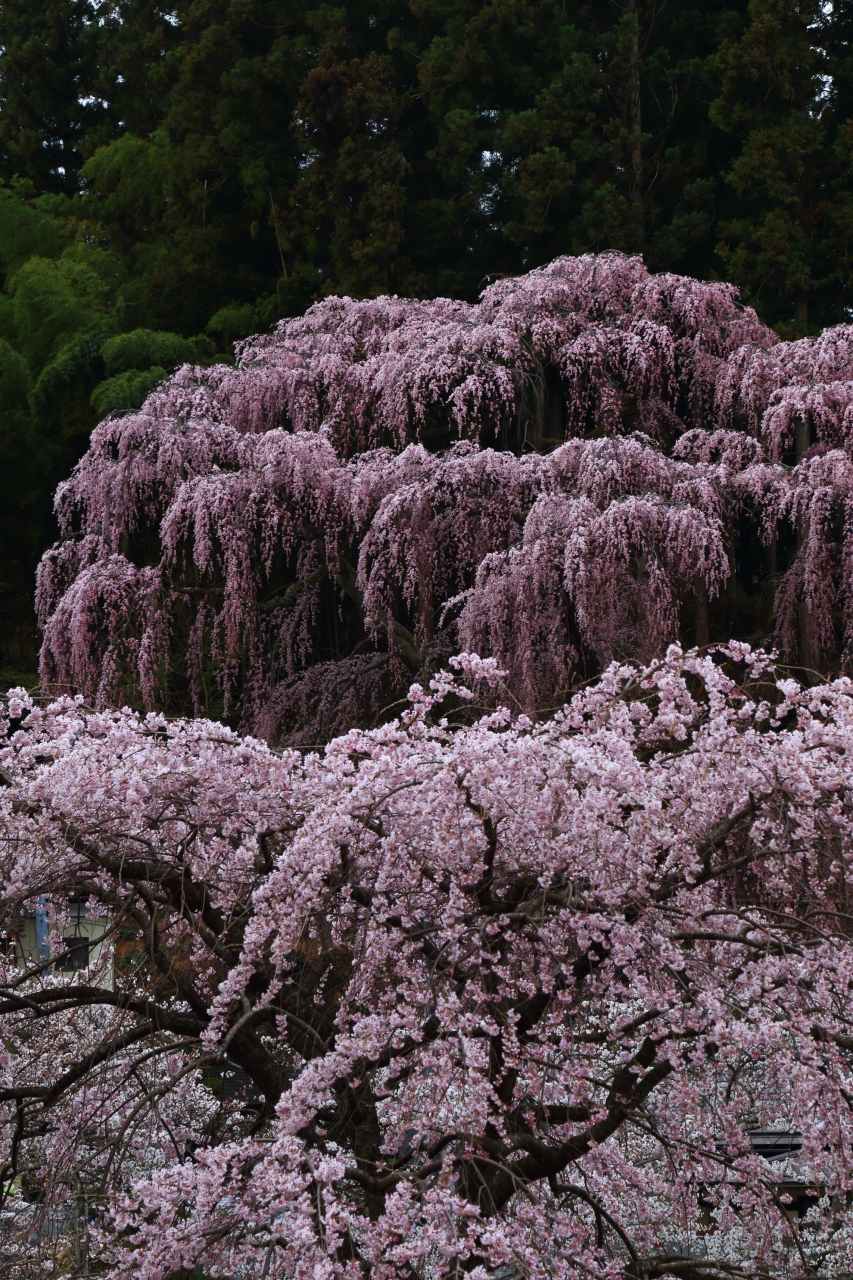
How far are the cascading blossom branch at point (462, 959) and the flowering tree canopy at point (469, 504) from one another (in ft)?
10.6

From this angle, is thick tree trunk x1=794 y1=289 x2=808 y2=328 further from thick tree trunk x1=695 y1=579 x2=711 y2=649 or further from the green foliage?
thick tree trunk x1=695 y1=579 x2=711 y2=649

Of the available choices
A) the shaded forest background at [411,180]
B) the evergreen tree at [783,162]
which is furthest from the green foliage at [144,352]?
the evergreen tree at [783,162]

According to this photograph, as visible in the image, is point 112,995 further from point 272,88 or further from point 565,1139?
point 272,88

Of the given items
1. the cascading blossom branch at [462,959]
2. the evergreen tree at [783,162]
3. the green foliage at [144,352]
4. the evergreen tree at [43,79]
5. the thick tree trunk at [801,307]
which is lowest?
the cascading blossom branch at [462,959]

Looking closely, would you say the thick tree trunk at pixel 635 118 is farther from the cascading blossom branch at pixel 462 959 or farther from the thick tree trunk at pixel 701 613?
the cascading blossom branch at pixel 462 959

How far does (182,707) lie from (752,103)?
7.85 m

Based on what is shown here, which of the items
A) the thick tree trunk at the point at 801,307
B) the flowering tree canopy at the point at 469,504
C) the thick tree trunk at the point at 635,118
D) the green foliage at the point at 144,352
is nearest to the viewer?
the flowering tree canopy at the point at 469,504

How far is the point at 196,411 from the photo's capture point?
9.66m

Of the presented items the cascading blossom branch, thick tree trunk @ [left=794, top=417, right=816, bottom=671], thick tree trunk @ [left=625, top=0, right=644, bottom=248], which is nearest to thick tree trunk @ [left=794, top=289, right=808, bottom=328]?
thick tree trunk @ [left=625, top=0, right=644, bottom=248]

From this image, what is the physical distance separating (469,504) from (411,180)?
8.22 metres

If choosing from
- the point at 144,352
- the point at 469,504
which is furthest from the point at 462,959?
the point at 144,352

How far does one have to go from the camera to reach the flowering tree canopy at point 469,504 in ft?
24.1

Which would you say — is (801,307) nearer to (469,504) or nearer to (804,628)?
(804,628)

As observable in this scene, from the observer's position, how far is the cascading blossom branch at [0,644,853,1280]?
312 centimetres
